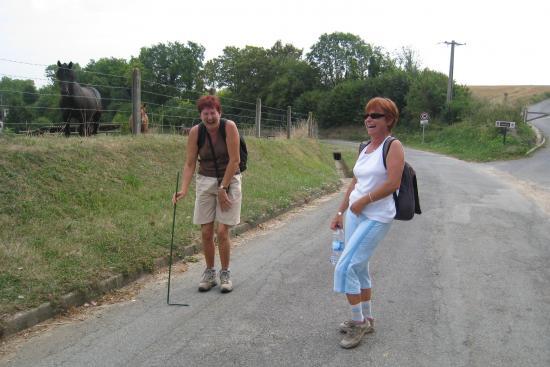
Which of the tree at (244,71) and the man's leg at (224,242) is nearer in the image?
the man's leg at (224,242)

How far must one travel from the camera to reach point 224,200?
Result: 5.11 meters

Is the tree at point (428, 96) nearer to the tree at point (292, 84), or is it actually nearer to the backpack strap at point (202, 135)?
the tree at point (292, 84)

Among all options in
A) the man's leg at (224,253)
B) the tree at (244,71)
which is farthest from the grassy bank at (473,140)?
the tree at (244,71)

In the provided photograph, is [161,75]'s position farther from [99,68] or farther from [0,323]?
[0,323]

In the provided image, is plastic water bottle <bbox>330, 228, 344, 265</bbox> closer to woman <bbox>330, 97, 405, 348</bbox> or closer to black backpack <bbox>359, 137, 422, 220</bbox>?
woman <bbox>330, 97, 405, 348</bbox>

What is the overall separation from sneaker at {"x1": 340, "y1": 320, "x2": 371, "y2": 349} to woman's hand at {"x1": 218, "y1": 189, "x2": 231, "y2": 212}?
1.78m

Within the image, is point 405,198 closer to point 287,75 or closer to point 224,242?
point 224,242

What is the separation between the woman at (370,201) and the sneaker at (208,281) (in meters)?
1.86

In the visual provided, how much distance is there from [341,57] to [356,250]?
7274 centimetres

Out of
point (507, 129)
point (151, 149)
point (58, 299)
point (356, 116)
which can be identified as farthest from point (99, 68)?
point (58, 299)

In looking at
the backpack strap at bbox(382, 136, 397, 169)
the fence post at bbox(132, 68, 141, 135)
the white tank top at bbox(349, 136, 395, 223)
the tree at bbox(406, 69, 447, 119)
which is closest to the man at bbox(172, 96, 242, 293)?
the white tank top at bbox(349, 136, 395, 223)

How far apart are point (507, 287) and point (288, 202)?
18.4 ft

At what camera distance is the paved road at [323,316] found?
3854mm

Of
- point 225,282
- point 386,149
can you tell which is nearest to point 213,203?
point 225,282
